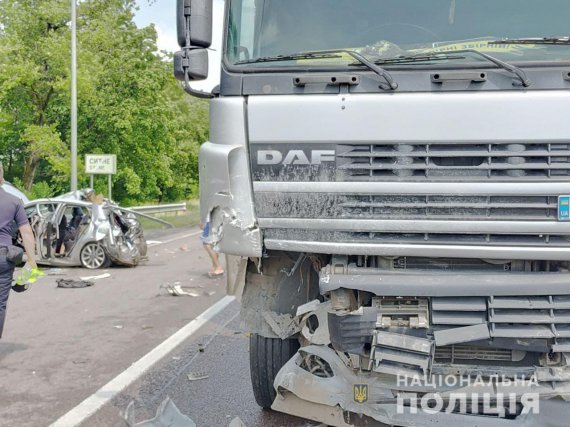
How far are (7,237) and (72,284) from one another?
205 inches

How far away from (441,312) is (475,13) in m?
1.78

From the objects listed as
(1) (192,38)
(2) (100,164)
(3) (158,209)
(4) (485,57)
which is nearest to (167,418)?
(1) (192,38)

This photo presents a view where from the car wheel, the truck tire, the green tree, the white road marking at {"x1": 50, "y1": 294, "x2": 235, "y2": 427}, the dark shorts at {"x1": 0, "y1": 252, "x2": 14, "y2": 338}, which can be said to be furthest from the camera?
the green tree

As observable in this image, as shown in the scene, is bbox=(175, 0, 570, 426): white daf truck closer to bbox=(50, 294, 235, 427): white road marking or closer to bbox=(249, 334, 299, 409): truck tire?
bbox=(249, 334, 299, 409): truck tire

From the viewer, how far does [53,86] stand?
27734mm

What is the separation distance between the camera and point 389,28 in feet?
13.4

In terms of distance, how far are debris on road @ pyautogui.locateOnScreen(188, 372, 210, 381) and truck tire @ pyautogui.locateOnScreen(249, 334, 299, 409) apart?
115 cm

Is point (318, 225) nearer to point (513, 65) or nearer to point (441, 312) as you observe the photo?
point (441, 312)

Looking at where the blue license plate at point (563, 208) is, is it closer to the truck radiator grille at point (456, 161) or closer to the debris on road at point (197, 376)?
the truck radiator grille at point (456, 161)

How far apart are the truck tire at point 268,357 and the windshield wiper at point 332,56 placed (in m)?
1.92

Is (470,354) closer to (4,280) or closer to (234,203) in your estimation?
(234,203)

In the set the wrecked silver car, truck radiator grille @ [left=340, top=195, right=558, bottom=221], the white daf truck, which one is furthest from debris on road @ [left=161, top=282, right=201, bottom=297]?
truck radiator grille @ [left=340, top=195, right=558, bottom=221]

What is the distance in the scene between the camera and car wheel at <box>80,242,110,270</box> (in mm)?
13594

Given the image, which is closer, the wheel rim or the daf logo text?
the daf logo text
